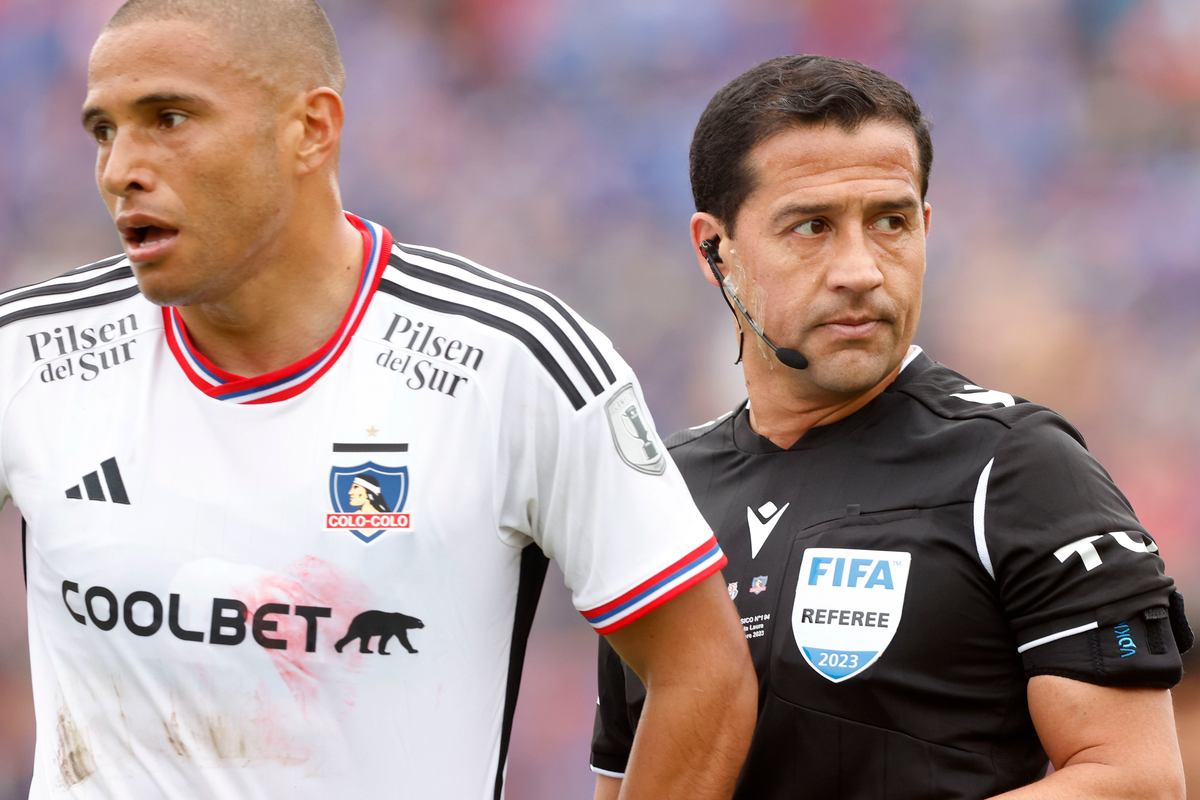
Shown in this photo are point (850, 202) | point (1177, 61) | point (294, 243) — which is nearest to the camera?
point (294, 243)

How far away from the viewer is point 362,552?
1854 millimetres

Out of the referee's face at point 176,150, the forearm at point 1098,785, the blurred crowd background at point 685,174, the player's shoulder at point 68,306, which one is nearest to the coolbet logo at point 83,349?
the player's shoulder at point 68,306

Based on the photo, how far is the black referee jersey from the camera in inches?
74.1

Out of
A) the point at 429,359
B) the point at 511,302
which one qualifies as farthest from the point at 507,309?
the point at 429,359

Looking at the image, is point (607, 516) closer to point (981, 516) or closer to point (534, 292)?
point (534, 292)

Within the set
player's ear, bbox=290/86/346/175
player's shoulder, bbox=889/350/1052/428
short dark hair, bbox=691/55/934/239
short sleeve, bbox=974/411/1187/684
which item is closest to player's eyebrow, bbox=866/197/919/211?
short dark hair, bbox=691/55/934/239

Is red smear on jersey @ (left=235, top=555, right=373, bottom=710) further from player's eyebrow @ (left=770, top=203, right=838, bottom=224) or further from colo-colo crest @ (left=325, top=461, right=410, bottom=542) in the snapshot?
player's eyebrow @ (left=770, top=203, right=838, bottom=224)

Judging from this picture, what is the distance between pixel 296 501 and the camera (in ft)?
6.15

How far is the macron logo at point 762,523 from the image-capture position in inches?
88.4

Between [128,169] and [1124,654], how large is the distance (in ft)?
5.52

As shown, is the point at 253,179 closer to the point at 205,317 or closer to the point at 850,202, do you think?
the point at 205,317

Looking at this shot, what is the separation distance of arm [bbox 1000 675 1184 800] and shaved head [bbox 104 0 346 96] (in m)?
1.54

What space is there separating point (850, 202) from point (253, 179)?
42.3 inches

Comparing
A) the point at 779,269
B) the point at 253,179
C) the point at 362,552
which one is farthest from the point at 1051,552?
the point at 253,179
